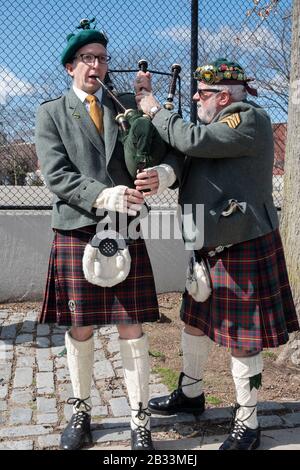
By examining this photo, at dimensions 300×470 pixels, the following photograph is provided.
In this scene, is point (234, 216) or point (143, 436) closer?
point (234, 216)

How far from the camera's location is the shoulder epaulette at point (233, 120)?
236cm

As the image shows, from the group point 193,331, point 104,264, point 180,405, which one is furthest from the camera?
point 180,405

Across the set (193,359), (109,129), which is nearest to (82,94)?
(109,129)

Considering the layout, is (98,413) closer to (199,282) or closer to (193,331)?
(193,331)

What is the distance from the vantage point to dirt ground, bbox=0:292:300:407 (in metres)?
3.26

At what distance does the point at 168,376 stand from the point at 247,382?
978 millimetres

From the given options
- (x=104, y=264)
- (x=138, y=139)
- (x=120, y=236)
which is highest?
(x=138, y=139)

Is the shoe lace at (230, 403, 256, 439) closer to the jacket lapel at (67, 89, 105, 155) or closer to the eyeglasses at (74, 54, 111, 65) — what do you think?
the jacket lapel at (67, 89, 105, 155)

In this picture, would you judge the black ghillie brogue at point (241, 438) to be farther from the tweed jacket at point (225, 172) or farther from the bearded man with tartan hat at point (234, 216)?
the tweed jacket at point (225, 172)

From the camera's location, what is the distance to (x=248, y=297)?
2539 mm

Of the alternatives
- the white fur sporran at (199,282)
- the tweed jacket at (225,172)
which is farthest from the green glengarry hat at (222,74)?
the white fur sporran at (199,282)

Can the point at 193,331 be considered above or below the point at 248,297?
below

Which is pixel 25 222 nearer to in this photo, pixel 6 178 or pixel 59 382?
pixel 6 178

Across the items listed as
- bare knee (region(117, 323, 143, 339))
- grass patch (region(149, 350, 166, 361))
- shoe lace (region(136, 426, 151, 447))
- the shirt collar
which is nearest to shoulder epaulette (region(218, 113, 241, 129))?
the shirt collar
